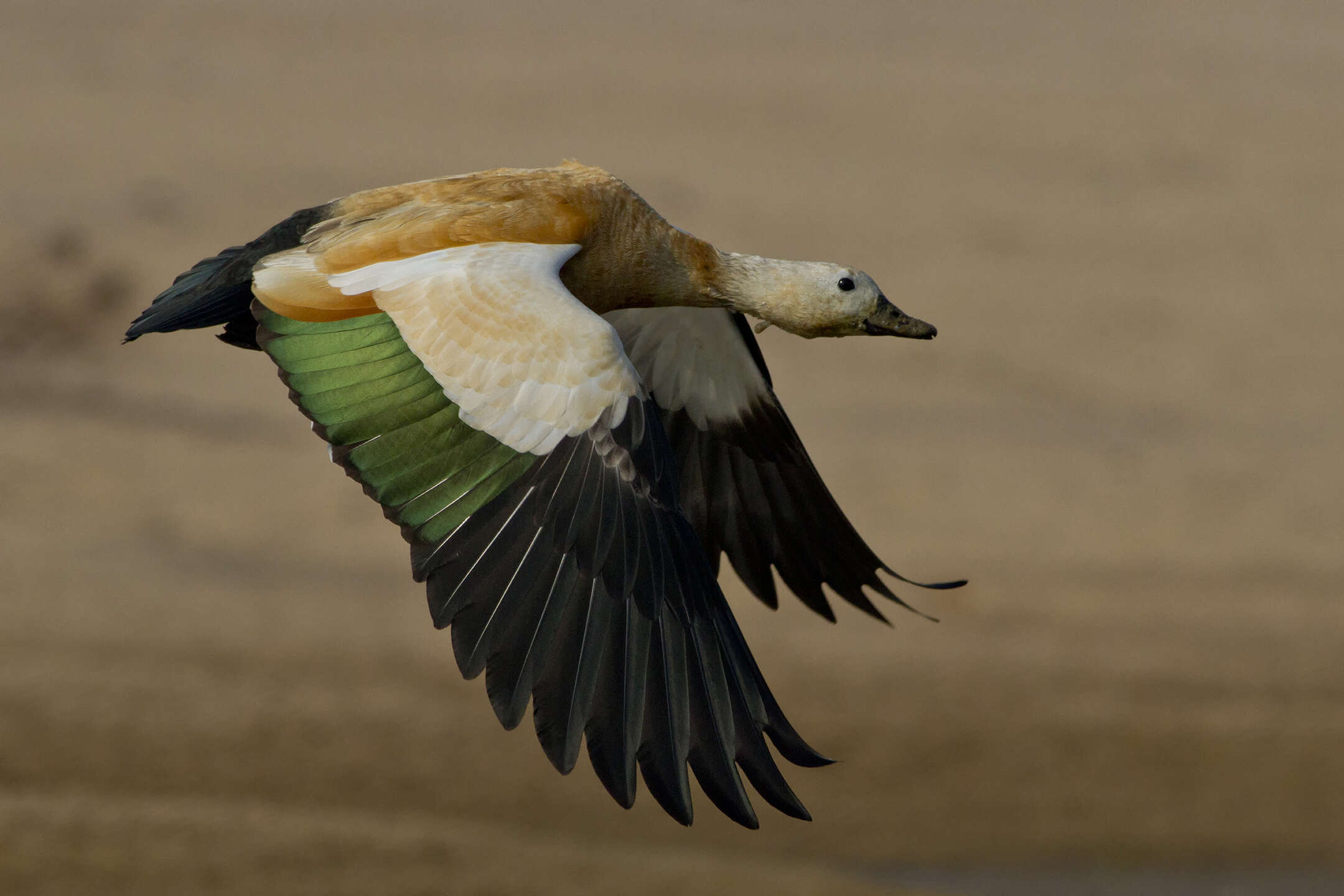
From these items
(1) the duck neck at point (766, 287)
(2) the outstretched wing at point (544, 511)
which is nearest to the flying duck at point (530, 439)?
(2) the outstretched wing at point (544, 511)

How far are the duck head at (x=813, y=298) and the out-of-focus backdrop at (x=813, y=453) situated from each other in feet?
15.3

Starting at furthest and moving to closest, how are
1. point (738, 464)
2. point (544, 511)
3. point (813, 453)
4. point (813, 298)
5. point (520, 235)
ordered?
point (813, 453), point (738, 464), point (813, 298), point (520, 235), point (544, 511)

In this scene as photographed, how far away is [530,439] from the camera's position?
663 cm

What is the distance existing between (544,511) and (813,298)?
2.23 m

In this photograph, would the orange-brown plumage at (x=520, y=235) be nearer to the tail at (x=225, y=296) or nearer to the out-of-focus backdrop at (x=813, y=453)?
the tail at (x=225, y=296)

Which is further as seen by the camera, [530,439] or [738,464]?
[738,464]

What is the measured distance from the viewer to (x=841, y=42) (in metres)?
22.0

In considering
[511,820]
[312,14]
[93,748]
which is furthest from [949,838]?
[312,14]

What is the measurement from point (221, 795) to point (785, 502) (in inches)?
218

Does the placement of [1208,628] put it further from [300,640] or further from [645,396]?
[645,396]

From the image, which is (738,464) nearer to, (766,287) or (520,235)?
(766,287)

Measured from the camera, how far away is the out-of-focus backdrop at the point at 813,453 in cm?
1270

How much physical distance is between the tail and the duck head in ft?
6.71

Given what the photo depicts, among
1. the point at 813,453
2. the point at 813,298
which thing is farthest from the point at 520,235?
the point at 813,453
